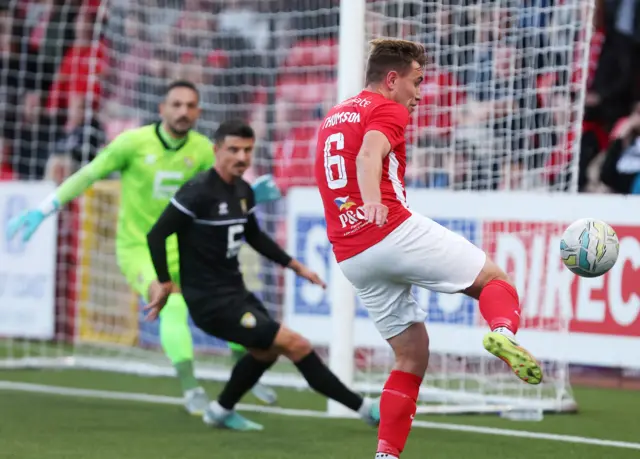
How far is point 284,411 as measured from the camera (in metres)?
8.58

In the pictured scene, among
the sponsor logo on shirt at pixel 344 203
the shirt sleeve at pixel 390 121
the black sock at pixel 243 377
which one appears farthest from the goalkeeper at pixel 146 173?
the shirt sleeve at pixel 390 121

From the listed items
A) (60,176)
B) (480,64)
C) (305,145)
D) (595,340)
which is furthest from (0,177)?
(595,340)

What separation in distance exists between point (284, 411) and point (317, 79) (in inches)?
155

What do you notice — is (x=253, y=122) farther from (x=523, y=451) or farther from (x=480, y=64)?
(x=523, y=451)

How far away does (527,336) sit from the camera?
866cm


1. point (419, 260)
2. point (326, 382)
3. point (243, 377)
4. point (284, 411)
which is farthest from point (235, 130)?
point (419, 260)

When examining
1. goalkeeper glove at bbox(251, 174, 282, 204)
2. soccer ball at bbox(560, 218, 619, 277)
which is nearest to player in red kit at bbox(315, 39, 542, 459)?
soccer ball at bbox(560, 218, 619, 277)

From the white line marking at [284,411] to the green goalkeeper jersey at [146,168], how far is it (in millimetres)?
1102

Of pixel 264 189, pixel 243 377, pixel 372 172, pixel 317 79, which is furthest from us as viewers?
pixel 317 79

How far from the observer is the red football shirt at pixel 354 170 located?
18.1 feet

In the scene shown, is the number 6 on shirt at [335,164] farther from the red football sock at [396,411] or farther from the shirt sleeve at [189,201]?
the shirt sleeve at [189,201]

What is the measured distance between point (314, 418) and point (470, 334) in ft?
4.27

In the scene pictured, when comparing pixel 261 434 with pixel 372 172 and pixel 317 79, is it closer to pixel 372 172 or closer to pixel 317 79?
pixel 372 172

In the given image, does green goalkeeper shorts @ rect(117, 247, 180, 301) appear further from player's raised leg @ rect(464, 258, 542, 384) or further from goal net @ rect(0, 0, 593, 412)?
player's raised leg @ rect(464, 258, 542, 384)
